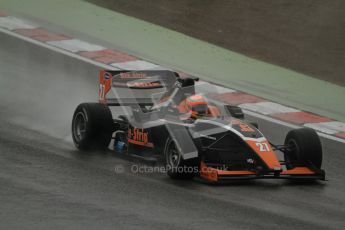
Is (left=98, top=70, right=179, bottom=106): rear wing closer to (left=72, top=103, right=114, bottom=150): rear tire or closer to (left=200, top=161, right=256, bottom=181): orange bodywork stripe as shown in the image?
(left=72, top=103, right=114, bottom=150): rear tire

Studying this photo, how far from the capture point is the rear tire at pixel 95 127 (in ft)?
37.4

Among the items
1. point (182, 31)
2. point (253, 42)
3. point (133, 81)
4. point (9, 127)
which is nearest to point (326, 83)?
point (253, 42)

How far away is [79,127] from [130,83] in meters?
0.94

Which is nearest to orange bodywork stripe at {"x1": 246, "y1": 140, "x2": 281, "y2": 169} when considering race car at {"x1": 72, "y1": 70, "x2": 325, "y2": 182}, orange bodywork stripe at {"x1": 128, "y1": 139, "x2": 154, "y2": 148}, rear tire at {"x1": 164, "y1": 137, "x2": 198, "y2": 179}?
race car at {"x1": 72, "y1": 70, "x2": 325, "y2": 182}

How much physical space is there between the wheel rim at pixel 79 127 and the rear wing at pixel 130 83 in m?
0.47

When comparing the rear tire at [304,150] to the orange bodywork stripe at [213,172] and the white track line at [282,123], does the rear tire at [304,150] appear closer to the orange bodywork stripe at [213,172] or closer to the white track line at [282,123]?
the orange bodywork stripe at [213,172]

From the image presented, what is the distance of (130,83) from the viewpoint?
12.0m

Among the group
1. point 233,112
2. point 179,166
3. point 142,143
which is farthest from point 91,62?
point 179,166

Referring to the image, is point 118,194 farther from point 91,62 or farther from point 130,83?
point 91,62

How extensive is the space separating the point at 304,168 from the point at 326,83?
5.45m

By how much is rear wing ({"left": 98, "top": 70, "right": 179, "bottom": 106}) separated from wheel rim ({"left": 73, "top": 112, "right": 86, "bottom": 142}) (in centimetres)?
47

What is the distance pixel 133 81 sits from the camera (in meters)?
12.1

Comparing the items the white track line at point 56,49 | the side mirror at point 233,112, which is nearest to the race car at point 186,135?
the side mirror at point 233,112

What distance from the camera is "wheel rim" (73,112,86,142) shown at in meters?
11.7
